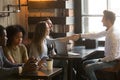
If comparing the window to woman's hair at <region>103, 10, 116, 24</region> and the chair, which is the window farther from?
the chair

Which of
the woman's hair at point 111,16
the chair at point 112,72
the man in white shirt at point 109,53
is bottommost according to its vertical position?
the chair at point 112,72

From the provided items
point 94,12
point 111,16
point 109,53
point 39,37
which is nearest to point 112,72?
point 109,53

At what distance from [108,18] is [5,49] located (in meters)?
1.69

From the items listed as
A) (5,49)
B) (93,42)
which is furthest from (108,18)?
(5,49)

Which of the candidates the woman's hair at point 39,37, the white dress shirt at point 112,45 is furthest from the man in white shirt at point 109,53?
the woman's hair at point 39,37

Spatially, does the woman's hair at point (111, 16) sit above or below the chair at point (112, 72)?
above

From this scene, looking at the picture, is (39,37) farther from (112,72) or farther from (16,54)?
(112,72)

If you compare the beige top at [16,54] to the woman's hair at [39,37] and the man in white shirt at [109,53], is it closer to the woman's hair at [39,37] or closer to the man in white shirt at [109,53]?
the woman's hair at [39,37]

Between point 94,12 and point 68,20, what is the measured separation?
576mm

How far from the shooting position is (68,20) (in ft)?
18.4

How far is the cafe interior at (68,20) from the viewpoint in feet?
15.2

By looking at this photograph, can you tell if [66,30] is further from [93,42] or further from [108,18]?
[108,18]

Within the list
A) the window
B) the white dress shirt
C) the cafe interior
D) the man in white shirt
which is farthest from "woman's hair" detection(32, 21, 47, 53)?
the window

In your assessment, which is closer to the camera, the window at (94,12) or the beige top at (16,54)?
the beige top at (16,54)
